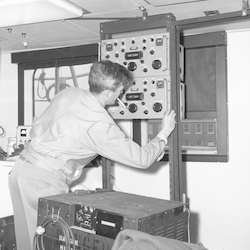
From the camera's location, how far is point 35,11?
2816 millimetres

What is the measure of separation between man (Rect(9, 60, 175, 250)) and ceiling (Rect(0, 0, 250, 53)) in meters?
0.67

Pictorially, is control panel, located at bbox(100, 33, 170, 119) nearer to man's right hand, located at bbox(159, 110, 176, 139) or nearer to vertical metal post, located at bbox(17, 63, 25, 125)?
man's right hand, located at bbox(159, 110, 176, 139)

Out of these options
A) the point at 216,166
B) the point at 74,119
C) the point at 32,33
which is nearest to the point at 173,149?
the point at 74,119

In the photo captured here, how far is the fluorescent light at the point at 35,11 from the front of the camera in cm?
263

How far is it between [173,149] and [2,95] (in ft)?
9.03

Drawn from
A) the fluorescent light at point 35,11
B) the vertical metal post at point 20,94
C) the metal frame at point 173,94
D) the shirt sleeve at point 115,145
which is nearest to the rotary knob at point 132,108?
the metal frame at point 173,94

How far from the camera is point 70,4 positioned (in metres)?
2.74

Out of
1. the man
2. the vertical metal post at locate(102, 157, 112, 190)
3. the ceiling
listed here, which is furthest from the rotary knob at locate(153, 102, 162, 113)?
the ceiling

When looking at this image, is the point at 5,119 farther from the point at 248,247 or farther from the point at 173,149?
the point at 248,247

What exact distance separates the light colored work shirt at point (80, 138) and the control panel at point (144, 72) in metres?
0.39

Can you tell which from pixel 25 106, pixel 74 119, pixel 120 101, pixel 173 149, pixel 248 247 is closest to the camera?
pixel 74 119

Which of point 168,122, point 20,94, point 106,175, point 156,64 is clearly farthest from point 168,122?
point 20,94

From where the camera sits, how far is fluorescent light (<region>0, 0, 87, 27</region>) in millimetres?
2629

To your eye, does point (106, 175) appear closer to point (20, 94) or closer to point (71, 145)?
point (71, 145)
